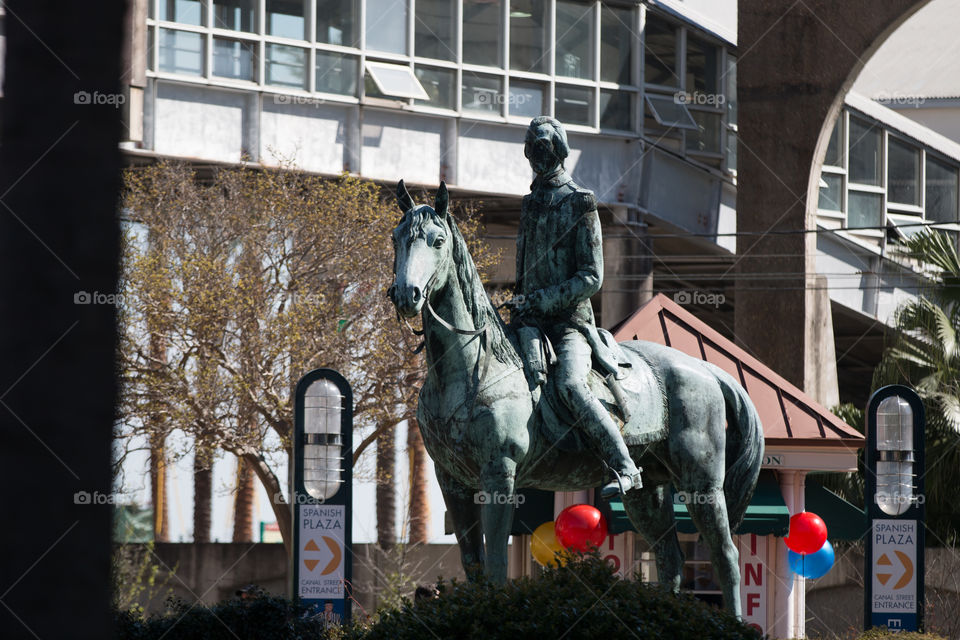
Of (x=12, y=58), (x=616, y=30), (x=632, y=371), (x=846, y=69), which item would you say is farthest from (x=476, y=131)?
(x=12, y=58)

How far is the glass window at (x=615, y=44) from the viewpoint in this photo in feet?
99.9

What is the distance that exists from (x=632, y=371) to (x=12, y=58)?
628cm

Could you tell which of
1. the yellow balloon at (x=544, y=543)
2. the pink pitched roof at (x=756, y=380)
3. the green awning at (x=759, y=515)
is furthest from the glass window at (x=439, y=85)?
the yellow balloon at (x=544, y=543)

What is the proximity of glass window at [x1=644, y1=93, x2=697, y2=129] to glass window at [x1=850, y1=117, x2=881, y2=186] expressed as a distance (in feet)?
11.7

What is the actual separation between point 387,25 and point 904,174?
12837 millimetres

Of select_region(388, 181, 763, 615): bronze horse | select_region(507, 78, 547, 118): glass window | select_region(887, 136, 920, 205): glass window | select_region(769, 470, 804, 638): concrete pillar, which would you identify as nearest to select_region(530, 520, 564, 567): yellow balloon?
select_region(769, 470, 804, 638): concrete pillar

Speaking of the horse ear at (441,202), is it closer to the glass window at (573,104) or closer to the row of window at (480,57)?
the row of window at (480,57)

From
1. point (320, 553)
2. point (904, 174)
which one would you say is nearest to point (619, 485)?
point (320, 553)

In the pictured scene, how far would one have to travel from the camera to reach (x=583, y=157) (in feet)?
97.5

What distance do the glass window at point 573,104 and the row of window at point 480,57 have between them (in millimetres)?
21

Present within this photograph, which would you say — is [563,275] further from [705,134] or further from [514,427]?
[705,134]

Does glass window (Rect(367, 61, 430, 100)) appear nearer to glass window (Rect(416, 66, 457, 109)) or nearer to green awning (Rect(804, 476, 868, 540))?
glass window (Rect(416, 66, 457, 109))

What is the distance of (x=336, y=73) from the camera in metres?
28.1

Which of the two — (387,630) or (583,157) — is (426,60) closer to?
(583,157)
